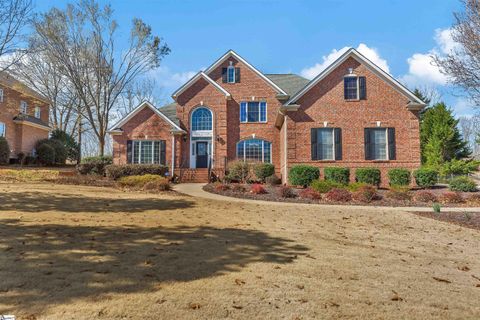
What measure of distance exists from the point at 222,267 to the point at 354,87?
690 inches

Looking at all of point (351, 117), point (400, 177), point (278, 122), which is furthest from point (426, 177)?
point (278, 122)

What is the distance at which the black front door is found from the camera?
79.7 ft

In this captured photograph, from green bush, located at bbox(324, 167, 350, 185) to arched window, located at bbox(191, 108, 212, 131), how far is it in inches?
385

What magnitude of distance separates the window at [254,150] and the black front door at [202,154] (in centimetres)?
234

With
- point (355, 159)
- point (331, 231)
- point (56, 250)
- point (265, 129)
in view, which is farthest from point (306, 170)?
point (56, 250)

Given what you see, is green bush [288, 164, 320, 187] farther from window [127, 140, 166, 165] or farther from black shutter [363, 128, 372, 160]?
window [127, 140, 166, 165]

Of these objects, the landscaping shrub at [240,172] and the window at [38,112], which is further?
the window at [38,112]

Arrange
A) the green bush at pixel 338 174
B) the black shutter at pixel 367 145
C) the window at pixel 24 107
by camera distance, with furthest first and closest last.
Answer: the window at pixel 24 107, the black shutter at pixel 367 145, the green bush at pixel 338 174

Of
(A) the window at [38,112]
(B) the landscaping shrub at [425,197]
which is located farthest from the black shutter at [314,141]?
(A) the window at [38,112]

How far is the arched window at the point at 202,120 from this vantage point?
24.5 meters

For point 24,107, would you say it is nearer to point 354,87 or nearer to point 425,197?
point 354,87

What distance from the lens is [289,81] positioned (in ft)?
91.4

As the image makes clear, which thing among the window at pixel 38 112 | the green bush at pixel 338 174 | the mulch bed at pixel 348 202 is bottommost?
the mulch bed at pixel 348 202

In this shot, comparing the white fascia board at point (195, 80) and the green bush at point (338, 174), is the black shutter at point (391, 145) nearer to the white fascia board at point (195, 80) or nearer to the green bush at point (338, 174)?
the green bush at point (338, 174)
